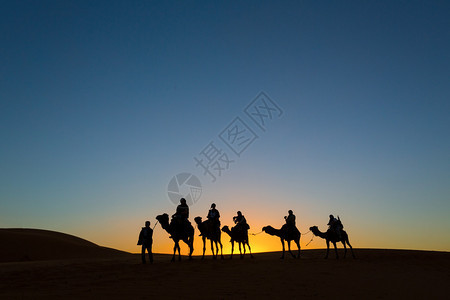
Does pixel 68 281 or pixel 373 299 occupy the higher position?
pixel 68 281

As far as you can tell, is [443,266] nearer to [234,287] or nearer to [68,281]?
[234,287]

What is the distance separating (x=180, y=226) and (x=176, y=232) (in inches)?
12.6

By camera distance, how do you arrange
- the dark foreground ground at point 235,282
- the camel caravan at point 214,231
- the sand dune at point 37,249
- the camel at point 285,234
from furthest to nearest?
the sand dune at point 37,249
the camel at point 285,234
the camel caravan at point 214,231
the dark foreground ground at point 235,282

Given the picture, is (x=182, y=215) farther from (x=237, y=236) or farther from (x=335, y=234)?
(x=335, y=234)

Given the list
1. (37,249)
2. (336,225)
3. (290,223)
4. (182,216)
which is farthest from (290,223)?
(37,249)

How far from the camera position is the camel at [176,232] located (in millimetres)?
17391

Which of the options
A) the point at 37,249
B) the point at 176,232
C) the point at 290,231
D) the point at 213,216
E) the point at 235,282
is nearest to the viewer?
the point at 235,282

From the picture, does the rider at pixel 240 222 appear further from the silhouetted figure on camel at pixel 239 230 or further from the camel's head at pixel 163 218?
the camel's head at pixel 163 218

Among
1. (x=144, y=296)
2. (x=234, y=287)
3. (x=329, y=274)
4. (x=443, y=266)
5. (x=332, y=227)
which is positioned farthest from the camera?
(x=332, y=227)

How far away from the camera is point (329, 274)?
45.3ft

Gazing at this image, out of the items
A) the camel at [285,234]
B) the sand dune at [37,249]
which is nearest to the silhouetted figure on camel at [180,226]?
the camel at [285,234]

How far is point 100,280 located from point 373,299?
8268mm

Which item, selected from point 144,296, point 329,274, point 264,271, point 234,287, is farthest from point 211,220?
point 144,296

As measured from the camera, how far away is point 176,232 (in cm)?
1739
